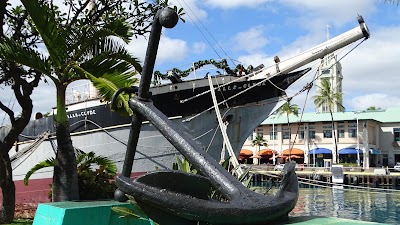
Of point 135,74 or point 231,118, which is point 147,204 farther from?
point 231,118

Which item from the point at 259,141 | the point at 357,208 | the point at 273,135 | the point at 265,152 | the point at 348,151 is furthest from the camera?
the point at 259,141

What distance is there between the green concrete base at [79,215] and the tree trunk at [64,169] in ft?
5.55

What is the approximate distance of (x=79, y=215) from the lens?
665cm

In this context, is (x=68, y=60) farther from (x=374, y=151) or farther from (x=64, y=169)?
(x=374, y=151)

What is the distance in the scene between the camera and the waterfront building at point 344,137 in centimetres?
5431

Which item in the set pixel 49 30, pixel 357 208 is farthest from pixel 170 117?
pixel 357 208

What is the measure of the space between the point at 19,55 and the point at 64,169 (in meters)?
2.16

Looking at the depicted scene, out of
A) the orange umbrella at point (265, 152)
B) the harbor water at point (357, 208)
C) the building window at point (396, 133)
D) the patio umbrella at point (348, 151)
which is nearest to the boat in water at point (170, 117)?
the harbor water at point (357, 208)

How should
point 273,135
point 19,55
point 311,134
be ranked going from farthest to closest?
point 273,135 < point 311,134 < point 19,55

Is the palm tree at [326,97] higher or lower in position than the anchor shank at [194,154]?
higher

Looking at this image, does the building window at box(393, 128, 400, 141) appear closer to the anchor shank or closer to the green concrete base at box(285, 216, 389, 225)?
the green concrete base at box(285, 216, 389, 225)

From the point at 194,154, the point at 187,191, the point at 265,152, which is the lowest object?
the point at 187,191

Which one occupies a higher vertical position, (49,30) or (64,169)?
(49,30)

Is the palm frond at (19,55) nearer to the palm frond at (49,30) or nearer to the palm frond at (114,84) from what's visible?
the palm frond at (49,30)
